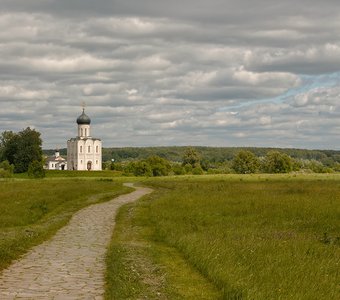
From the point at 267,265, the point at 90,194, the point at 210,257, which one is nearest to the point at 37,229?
the point at 210,257

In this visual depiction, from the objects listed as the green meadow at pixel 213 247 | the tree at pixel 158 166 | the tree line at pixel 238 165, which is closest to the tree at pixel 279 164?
the tree line at pixel 238 165

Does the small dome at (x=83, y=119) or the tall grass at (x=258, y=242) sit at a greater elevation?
the small dome at (x=83, y=119)

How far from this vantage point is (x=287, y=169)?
14088cm

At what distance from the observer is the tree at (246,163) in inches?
5709

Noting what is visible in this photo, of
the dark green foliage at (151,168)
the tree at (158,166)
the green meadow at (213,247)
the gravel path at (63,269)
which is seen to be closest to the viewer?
the gravel path at (63,269)

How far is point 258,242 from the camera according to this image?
15438 mm

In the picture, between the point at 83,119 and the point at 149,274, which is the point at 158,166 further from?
the point at 149,274

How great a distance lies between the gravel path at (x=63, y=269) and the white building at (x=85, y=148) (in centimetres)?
14254

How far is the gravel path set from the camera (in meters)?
10.3

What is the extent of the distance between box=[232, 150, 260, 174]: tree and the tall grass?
116633 mm

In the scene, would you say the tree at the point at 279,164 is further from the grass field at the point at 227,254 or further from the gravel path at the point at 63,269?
the gravel path at the point at 63,269

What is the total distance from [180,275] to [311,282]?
2.51 metres

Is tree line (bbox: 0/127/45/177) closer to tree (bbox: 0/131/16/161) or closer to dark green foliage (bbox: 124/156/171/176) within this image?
tree (bbox: 0/131/16/161)

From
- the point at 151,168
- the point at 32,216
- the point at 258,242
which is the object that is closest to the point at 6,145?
the point at 151,168
